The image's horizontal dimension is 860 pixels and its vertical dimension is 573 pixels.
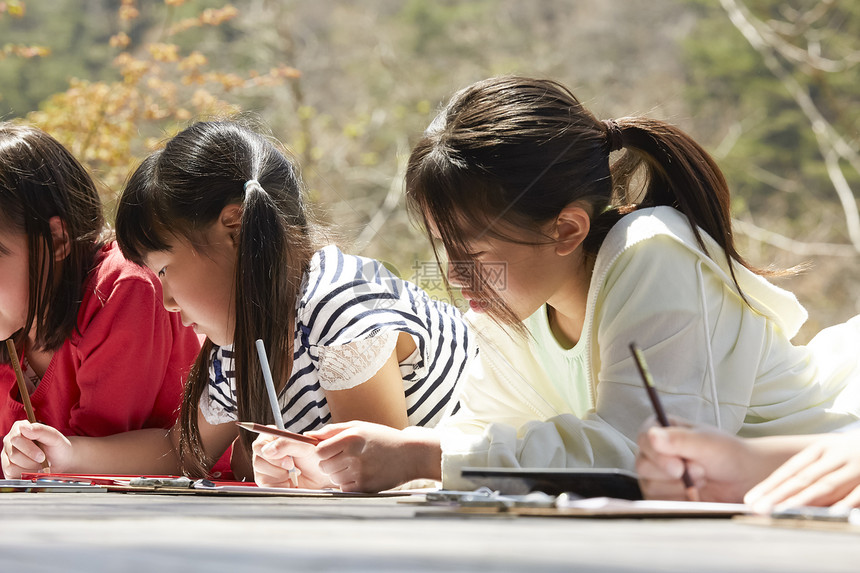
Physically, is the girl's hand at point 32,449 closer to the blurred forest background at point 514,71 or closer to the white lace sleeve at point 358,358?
the white lace sleeve at point 358,358

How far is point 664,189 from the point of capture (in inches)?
62.7

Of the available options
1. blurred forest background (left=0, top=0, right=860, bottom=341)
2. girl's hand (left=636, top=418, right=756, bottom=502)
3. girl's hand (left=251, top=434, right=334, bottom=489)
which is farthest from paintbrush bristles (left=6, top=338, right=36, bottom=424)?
blurred forest background (left=0, top=0, right=860, bottom=341)

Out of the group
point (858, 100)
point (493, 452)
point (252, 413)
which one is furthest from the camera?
point (858, 100)

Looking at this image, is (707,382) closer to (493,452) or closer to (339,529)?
(493,452)

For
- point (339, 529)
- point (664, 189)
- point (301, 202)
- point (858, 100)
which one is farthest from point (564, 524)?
point (858, 100)

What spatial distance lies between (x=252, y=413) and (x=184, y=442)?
1.03 ft

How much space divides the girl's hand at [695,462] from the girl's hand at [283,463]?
669mm

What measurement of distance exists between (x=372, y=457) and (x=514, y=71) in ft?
17.2

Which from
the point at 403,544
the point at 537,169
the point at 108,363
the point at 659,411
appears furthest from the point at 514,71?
the point at 403,544

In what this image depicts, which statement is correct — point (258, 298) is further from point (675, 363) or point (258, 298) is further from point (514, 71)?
point (514, 71)

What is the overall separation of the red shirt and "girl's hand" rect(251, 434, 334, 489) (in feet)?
2.08

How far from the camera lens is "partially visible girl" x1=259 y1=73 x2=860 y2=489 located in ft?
4.31

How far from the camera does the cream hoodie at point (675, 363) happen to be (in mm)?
1245

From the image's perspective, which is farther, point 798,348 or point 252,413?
point 252,413
